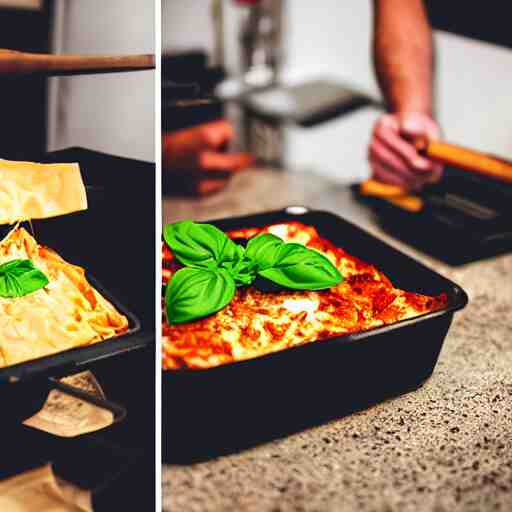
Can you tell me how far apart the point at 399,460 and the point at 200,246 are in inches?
12.9

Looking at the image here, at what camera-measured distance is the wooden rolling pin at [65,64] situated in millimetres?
559

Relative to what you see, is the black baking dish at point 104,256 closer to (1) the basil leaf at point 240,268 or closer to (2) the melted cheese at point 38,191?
(2) the melted cheese at point 38,191

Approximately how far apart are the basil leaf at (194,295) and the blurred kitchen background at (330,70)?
1.07 metres

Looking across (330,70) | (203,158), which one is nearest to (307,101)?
(330,70)

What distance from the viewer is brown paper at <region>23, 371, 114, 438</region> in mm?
684

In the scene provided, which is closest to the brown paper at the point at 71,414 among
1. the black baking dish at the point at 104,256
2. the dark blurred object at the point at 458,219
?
the black baking dish at the point at 104,256

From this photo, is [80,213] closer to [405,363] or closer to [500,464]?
[405,363]

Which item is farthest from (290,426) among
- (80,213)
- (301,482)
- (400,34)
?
(400,34)

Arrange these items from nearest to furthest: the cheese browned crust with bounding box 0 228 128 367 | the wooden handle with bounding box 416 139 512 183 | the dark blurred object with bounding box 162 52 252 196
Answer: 1. the cheese browned crust with bounding box 0 228 128 367
2. the wooden handle with bounding box 416 139 512 183
3. the dark blurred object with bounding box 162 52 252 196

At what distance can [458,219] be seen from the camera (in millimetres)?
1158

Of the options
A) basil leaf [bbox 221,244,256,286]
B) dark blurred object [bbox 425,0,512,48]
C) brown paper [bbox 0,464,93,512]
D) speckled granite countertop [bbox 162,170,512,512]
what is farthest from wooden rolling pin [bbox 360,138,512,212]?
dark blurred object [bbox 425,0,512,48]

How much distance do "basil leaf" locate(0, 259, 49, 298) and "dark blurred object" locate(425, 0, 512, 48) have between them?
1782 millimetres

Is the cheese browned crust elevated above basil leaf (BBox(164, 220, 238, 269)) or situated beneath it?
situated beneath

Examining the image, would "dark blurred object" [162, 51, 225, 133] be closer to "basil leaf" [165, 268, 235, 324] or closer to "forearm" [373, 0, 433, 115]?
"basil leaf" [165, 268, 235, 324]
